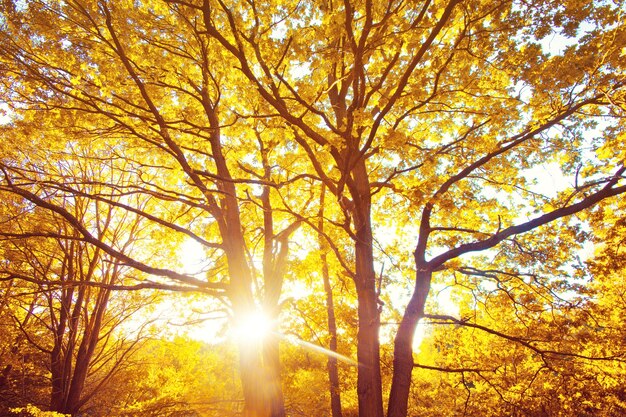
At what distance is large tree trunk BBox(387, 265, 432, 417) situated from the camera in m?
4.81

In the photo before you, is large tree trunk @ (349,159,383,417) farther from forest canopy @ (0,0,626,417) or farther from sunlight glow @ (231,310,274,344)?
sunlight glow @ (231,310,274,344)

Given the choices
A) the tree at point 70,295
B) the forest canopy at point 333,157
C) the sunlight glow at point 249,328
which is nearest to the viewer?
the forest canopy at point 333,157

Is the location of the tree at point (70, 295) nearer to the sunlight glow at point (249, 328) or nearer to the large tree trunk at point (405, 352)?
the sunlight glow at point (249, 328)

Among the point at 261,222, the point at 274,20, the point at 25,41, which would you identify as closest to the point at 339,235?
the point at 261,222

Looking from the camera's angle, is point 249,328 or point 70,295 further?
point 70,295

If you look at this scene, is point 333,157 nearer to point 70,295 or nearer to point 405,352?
point 405,352

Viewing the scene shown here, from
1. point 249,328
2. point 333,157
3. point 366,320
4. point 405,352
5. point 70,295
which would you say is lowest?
point 405,352

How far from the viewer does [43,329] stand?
10188 millimetres

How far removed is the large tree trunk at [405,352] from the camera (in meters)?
4.81

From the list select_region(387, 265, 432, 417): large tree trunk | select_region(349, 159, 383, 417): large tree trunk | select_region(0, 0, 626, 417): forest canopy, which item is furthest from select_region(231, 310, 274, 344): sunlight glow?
select_region(387, 265, 432, 417): large tree trunk

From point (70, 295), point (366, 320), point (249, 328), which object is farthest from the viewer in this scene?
point (70, 295)

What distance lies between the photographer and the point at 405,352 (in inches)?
199

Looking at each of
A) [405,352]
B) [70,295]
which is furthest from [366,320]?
[70,295]

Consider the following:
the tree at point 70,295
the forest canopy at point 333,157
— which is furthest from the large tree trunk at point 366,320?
the tree at point 70,295
